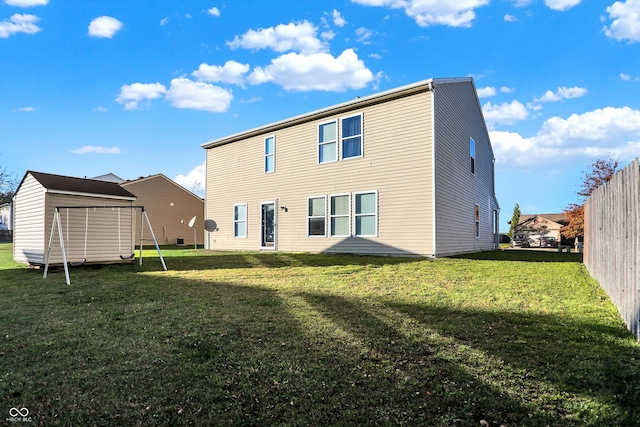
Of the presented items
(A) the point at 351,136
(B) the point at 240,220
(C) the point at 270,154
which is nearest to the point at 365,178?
(A) the point at 351,136

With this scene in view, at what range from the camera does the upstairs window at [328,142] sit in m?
12.3

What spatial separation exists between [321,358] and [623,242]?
11.5ft

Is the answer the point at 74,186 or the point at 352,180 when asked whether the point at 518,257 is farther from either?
the point at 74,186

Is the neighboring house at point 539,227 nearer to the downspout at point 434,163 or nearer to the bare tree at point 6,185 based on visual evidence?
the downspout at point 434,163

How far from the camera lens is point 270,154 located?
1418 cm

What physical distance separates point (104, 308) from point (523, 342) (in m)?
4.72

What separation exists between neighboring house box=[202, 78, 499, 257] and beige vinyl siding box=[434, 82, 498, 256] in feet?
0.11

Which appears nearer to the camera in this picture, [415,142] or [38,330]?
[38,330]

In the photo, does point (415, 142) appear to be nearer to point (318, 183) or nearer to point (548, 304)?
point (318, 183)

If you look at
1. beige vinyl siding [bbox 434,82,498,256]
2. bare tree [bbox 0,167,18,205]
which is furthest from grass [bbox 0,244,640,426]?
bare tree [bbox 0,167,18,205]

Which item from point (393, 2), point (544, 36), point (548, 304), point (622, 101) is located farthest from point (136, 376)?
point (622, 101)

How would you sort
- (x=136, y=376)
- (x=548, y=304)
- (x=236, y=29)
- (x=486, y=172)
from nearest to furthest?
1. (x=136, y=376)
2. (x=548, y=304)
3. (x=236, y=29)
4. (x=486, y=172)

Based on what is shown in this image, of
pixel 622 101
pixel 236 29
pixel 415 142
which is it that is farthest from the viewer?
pixel 622 101

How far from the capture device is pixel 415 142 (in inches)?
414
